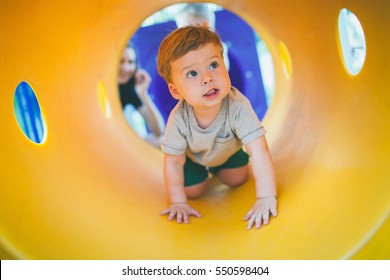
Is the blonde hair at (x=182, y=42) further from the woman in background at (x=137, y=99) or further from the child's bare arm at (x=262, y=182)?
the woman in background at (x=137, y=99)

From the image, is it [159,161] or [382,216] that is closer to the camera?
[382,216]

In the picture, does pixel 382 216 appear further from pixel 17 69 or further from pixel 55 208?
pixel 17 69

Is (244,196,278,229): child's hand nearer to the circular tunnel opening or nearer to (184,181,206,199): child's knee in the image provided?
(184,181,206,199): child's knee

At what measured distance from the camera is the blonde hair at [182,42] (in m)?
1.58

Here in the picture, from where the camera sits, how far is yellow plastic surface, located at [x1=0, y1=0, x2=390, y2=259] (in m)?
1.42

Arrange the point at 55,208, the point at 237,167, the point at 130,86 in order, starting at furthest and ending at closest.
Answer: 1. the point at 130,86
2. the point at 237,167
3. the point at 55,208

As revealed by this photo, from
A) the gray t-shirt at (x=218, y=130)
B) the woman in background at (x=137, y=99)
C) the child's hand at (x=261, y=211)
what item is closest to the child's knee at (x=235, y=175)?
the gray t-shirt at (x=218, y=130)

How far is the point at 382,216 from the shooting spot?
1276 mm

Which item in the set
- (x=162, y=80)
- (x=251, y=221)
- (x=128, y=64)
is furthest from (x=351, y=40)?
(x=128, y=64)

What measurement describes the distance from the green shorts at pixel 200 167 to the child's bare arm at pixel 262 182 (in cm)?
33

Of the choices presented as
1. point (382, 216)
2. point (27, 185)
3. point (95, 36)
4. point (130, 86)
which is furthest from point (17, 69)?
point (130, 86)
